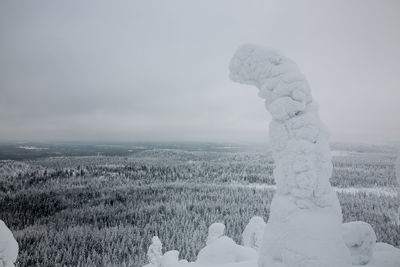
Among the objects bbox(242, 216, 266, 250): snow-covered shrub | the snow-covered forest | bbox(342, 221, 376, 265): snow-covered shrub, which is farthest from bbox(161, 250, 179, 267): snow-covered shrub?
the snow-covered forest

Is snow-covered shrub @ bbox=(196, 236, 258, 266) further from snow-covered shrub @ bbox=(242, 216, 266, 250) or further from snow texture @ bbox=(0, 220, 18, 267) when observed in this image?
snow texture @ bbox=(0, 220, 18, 267)

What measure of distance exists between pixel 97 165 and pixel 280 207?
2270 cm

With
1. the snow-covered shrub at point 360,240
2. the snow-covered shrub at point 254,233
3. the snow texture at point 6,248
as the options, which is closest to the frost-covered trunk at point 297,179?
the snow-covered shrub at point 360,240

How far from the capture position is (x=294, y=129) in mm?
2539

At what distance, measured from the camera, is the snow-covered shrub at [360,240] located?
3.02 meters

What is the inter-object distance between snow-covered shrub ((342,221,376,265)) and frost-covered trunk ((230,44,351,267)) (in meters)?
0.70

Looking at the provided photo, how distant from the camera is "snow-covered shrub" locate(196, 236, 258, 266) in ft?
14.6

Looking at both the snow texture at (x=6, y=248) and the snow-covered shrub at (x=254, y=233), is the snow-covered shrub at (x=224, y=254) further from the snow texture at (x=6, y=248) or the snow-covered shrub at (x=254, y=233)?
the snow texture at (x=6, y=248)

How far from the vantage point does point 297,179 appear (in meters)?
2.49

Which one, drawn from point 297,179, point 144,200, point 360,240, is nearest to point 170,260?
point 360,240

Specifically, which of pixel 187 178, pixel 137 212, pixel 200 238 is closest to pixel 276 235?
pixel 200 238

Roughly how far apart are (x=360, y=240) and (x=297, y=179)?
51.0 inches

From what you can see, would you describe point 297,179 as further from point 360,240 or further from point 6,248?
point 6,248

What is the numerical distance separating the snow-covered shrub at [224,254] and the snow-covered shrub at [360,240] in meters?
1.68
